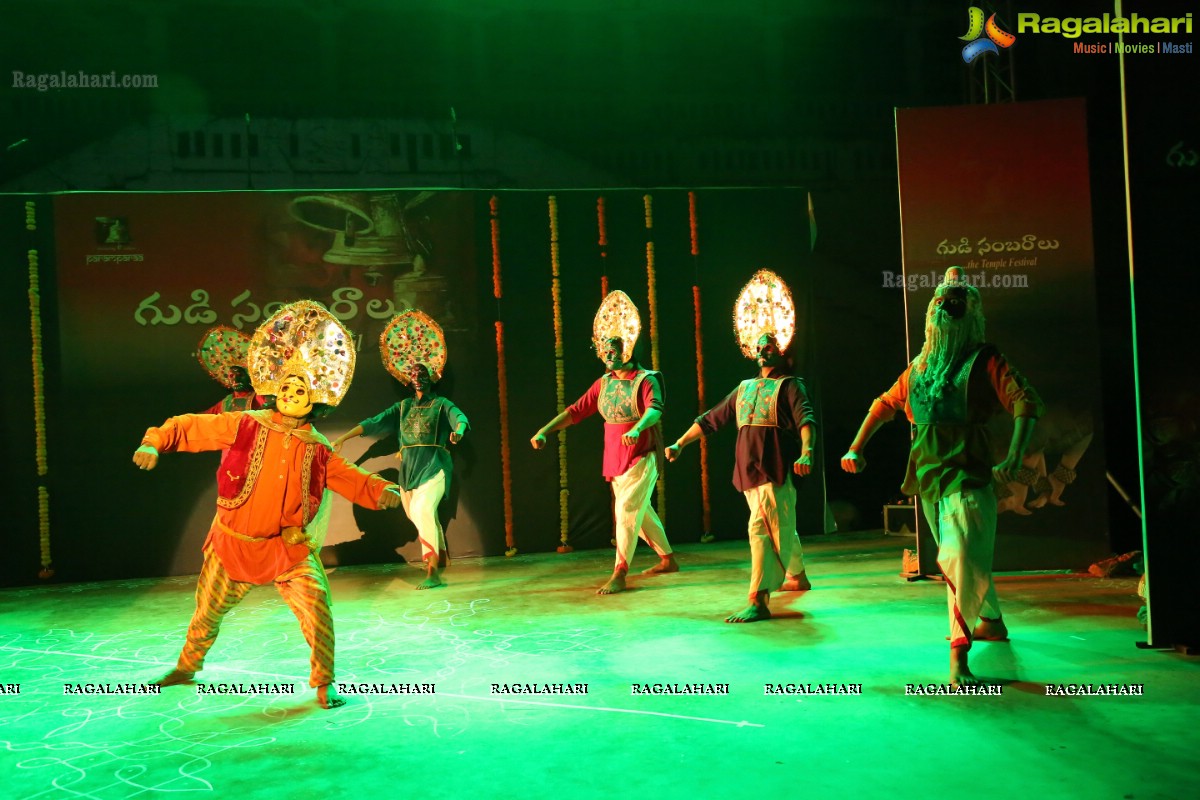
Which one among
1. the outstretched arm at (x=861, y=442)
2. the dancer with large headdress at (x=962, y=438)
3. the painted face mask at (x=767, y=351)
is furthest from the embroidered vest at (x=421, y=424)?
the dancer with large headdress at (x=962, y=438)

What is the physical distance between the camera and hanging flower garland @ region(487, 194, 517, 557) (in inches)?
351

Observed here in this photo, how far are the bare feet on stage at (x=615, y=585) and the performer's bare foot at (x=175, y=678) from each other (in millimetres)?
2906

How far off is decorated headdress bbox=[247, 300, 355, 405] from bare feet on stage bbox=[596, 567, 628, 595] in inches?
87.0

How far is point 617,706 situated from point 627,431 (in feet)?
10.9

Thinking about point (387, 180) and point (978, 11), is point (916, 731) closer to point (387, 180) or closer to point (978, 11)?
point (978, 11)

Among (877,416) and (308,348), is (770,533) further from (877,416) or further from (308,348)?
(308,348)

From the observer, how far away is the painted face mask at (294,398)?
14.9ft

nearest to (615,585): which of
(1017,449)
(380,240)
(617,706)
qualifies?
(617,706)

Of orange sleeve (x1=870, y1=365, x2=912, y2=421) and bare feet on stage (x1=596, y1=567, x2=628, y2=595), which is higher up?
orange sleeve (x1=870, y1=365, x2=912, y2=421)

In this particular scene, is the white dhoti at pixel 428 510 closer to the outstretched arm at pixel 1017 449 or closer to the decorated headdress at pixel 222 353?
the decorated headdress at pixel 222 353

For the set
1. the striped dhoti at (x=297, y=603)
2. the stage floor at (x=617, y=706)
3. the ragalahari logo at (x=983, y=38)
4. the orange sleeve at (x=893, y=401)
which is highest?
the ragalahari logo at (x=983, y=38)

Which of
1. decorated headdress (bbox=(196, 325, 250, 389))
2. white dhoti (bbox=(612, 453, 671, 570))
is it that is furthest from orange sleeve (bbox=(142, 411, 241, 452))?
decorated headdress (bbox=(196, 325, 250, 389))

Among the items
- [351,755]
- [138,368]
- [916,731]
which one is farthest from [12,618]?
[916,731]
